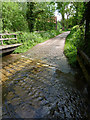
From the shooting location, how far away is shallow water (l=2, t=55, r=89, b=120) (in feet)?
8.09

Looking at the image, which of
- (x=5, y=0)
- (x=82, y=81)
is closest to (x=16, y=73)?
(x=82, y=81)

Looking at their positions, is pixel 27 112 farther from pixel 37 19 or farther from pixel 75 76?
pixel 37 19

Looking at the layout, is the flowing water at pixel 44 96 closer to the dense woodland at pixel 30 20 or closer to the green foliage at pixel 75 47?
the green foliage at pixel 75 47

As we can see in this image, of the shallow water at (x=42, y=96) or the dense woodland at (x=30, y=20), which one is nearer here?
the shallow water at (x=42, y=96)

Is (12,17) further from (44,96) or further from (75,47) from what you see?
(44,96)

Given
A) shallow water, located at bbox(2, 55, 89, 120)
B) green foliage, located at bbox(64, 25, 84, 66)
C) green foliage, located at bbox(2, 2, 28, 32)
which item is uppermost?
green foliage, located at bbox(2, 2, 28, 32)

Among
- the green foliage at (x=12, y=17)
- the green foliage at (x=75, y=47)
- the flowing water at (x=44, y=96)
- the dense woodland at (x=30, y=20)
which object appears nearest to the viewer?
the flowing water at (x=44, y=96)

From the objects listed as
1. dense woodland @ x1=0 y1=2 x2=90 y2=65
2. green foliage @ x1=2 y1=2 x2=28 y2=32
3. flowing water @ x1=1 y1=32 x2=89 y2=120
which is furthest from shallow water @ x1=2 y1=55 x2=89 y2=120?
green foliage @ x1=2 y1=2 x2=28 y2=32

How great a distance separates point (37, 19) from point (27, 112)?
54.2 ft

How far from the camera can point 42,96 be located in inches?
121

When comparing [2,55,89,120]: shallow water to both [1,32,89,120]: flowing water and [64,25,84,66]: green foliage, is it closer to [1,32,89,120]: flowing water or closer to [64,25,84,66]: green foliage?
[1,32,89,120]: flowing water

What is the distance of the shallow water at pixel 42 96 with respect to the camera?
246cm

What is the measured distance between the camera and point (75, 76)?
442cm

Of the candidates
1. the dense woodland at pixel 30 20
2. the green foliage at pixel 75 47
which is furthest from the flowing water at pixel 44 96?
the dense woodland at pixel 30 20
